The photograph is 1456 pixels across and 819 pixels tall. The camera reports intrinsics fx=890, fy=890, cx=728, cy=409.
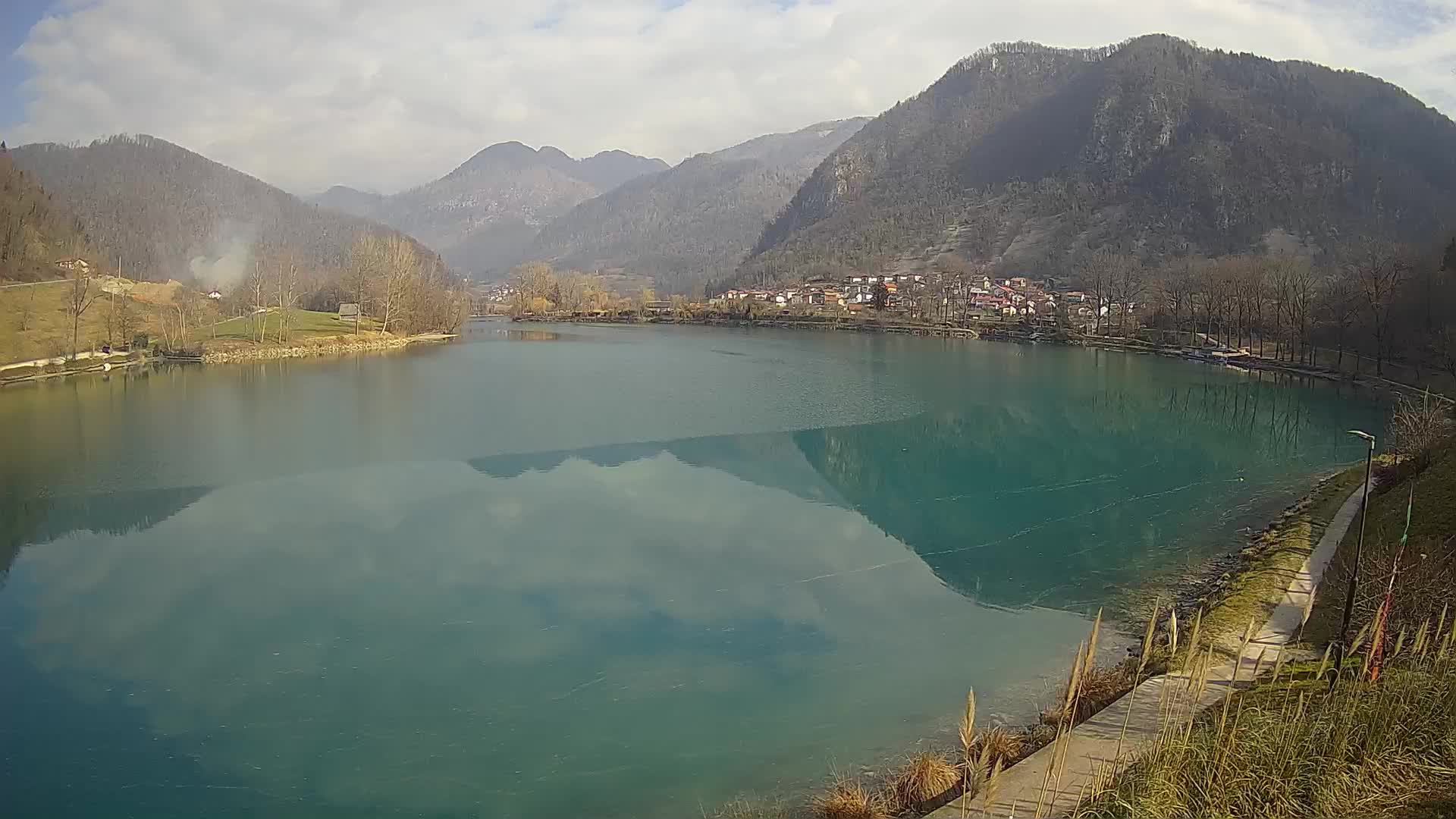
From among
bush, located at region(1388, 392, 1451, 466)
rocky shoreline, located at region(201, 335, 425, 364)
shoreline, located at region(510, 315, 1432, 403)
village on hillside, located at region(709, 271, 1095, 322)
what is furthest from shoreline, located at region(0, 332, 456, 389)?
village on hillside, located at region(709, 271, 1095, 322)

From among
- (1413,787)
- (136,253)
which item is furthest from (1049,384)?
(136,253)

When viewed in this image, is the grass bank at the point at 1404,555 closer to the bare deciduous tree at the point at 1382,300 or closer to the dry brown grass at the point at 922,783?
the dry brown grass at the point at 922,783

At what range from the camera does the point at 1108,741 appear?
6.68 metres

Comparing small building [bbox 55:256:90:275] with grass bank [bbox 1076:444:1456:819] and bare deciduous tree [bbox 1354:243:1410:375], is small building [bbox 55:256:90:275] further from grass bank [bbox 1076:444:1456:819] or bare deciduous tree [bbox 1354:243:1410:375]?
bare deciduous tree [bbox 1354:243:1410:375]

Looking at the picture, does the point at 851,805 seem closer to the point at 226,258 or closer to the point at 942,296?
the point at 942,296

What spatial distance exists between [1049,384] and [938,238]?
80.6 metres

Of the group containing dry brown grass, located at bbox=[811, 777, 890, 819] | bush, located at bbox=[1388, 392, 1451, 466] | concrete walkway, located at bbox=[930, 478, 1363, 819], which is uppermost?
bush, located at bbox=[1388, 392, 1451, 466]

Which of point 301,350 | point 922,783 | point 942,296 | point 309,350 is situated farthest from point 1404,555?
point 942,296

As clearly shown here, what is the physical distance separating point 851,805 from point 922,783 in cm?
61

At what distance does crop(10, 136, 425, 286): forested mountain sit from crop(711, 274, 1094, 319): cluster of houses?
158 ft

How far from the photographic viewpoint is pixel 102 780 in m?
7.13

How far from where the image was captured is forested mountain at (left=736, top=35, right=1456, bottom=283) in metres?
81.6

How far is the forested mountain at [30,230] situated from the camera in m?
45.0

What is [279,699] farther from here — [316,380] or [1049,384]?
[1049,384]
